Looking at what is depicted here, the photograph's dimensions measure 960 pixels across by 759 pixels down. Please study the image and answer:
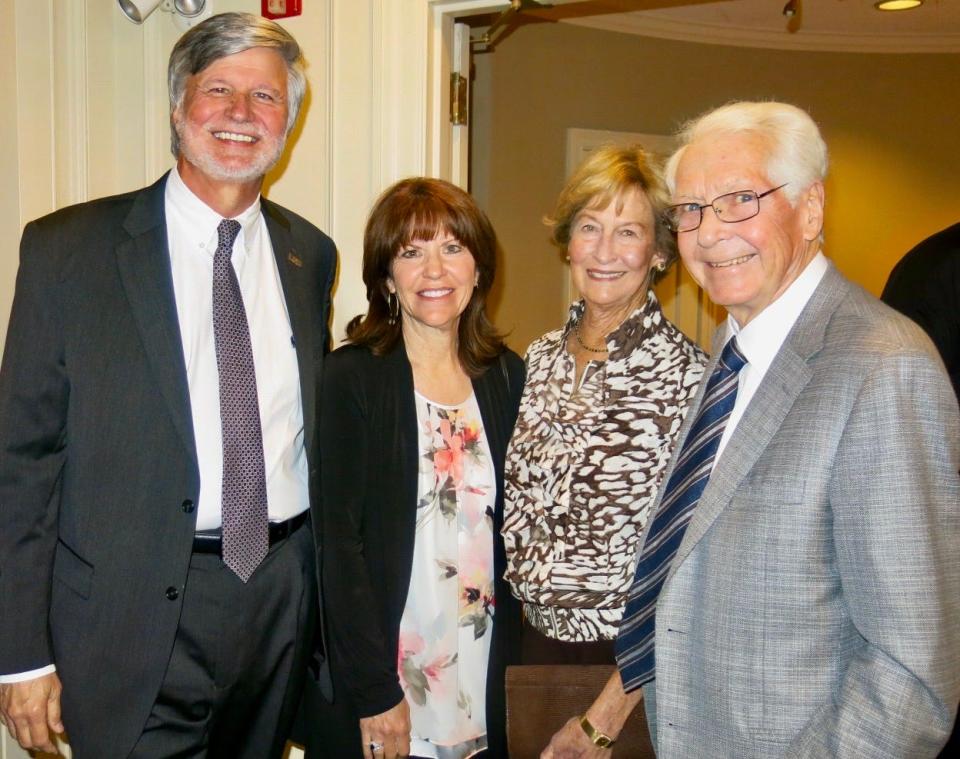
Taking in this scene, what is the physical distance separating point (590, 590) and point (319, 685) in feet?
2.25

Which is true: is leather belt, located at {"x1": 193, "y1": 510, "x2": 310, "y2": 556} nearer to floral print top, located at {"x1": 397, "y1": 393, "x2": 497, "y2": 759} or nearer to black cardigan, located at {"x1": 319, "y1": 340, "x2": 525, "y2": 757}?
black cardigan, located at {"x1": 319, "y1": 340, "x2": 525, "y2": 757}

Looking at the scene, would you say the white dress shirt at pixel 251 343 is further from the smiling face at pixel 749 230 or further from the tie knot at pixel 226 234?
the smiling face at pixel 749 230

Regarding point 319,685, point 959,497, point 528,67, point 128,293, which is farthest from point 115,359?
point 528,67

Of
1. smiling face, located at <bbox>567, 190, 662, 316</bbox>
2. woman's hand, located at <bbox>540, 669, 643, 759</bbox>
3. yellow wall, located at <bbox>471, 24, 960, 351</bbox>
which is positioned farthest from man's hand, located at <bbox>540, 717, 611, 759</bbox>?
yellow wall, located at <bbox>471, 24, 960, 351</bbox>

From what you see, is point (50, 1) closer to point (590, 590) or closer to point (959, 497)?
point (590, 590)

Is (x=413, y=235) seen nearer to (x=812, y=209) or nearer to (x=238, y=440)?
(x=238, y=440)

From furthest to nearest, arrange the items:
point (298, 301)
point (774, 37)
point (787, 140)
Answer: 1. point (774, 37)
2. point (298, 301)
3. point (787, 140)

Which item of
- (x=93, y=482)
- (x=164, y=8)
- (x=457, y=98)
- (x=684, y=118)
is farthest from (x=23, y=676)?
(x=684, y=118)

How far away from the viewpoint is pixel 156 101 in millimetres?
2480

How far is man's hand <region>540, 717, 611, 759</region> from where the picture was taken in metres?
1.58

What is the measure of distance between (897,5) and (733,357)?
441cm

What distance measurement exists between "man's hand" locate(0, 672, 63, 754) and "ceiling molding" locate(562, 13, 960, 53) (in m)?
4.50

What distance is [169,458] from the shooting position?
5.28 feet

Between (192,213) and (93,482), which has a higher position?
(192,213)
